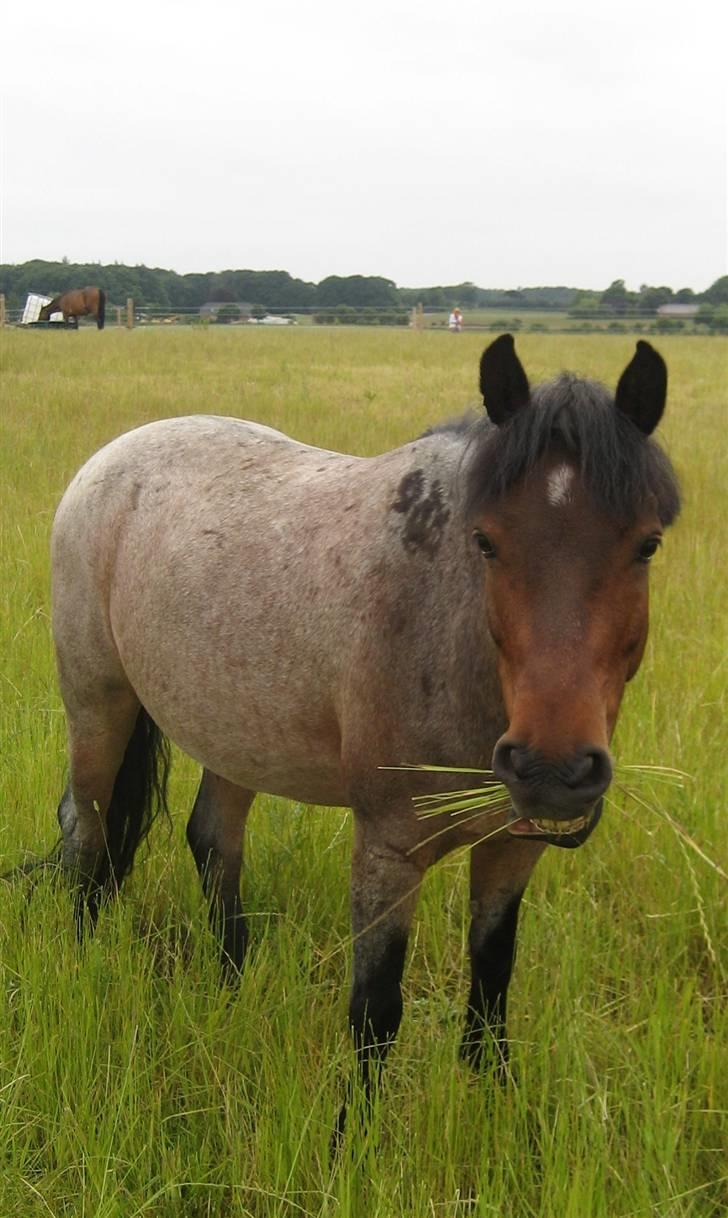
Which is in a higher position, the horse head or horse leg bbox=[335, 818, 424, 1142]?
the horse head

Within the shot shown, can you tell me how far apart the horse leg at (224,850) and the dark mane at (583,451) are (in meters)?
1.72

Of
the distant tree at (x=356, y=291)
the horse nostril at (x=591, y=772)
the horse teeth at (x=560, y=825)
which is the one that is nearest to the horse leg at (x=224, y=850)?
the horse teeth at (x=560, y=825)

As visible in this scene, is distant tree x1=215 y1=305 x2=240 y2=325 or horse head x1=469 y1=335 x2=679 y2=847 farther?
distant tree x1=215 y1=305 x2=240 y2=325

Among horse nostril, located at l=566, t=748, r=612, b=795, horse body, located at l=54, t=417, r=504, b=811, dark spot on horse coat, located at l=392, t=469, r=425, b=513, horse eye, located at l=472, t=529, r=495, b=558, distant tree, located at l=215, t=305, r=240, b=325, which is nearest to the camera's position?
horse nostril, located at l=566, t=748, r=612, b=795

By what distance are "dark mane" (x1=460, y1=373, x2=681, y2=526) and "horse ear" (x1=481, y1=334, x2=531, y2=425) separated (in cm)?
3

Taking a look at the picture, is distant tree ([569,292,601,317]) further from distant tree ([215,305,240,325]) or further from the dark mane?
the dark mane

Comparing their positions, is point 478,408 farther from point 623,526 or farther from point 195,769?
point 195,769

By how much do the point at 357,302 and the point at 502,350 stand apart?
50.6 metres

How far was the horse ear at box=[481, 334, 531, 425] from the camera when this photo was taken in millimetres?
2035

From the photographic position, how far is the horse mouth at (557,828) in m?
1.96

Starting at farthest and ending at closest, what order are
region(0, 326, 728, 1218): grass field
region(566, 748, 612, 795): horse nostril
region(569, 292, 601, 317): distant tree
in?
region(569, 292, 601, 317): distant tree < region(0, 326, 728, 1218): grass field < region(566, 748, 612, 795): horse nostril

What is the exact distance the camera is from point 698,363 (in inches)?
866

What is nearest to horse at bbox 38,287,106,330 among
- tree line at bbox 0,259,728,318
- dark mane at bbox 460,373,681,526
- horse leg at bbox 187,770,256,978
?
tree line at bbox 0,259,728,318

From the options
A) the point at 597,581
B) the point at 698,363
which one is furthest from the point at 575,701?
the point at 698,363
